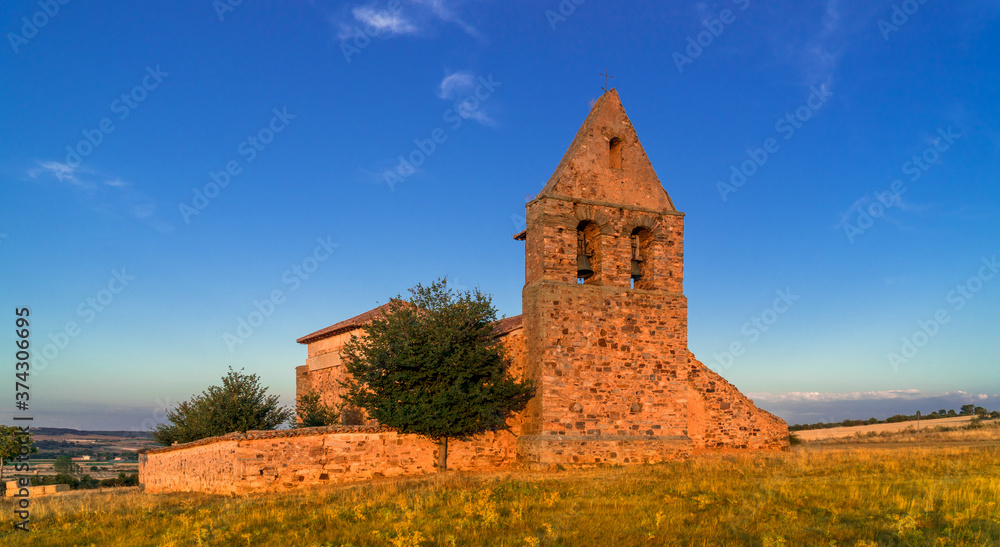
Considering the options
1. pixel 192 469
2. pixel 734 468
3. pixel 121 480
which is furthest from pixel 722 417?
pixel 121 480

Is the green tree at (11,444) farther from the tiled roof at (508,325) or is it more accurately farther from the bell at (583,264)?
the bell at (583,264)

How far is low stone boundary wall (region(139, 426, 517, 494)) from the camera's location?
712 inches

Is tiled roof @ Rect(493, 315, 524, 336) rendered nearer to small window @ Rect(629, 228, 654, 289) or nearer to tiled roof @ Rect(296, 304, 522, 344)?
tiled roof @ Rect(296, 304, 522, 344)

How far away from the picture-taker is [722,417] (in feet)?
78.5

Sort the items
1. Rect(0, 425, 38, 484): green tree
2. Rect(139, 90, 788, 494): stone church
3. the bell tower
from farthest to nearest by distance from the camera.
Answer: Rect(0, 425, 38, 484): green tree
the bell tower
Rect(139, 90, 788, 494): stone church

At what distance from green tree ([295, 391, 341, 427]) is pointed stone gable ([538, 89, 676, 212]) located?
12095mm

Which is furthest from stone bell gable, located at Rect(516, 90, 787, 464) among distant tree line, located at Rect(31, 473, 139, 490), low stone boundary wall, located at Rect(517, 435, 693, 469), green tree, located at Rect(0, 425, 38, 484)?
distant tree line, located at Rect(31, 473, 139, 490)

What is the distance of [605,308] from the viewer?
869 inches

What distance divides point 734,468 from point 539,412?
603 cm

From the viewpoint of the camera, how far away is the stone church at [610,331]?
2114 cm

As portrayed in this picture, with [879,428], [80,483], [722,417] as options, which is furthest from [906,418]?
[80,483]

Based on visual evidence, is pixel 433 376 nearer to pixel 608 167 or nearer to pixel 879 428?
pixel 608 167

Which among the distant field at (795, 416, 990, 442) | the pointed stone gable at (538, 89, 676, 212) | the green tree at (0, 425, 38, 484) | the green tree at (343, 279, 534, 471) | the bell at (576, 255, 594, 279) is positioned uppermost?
the pointed stone gable at (538, 89, 676, 212)

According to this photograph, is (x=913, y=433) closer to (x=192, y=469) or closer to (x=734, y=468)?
(x=734, y=468)
